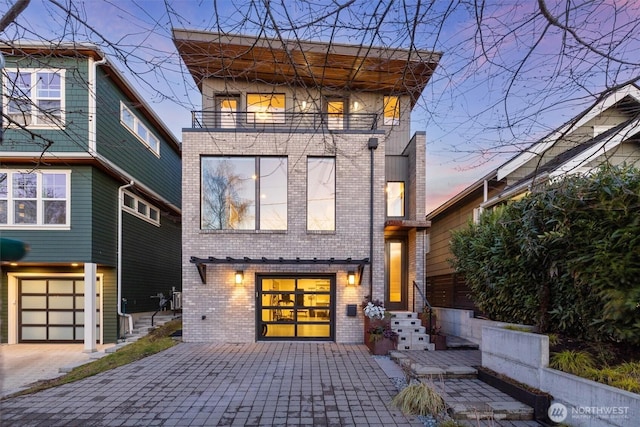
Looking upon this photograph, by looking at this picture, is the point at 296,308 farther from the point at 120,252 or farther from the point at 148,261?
the point at 148,261

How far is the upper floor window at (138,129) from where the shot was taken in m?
11.6

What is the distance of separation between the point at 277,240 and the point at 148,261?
6879mm

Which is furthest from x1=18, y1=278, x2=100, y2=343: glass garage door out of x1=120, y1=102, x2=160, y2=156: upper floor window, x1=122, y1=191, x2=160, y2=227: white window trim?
x1=120, y1=102, x2=160, y2=156: upper floor window

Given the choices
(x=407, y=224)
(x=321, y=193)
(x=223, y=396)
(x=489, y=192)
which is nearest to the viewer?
(x=223, y=396)

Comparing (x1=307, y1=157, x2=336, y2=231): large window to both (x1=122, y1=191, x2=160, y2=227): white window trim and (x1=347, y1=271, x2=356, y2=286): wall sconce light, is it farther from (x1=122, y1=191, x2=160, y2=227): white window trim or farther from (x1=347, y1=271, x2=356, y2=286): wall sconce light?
(x1=122, y1=191, x2=160, y2=227): white window trim

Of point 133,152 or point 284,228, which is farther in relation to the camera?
point 133,152

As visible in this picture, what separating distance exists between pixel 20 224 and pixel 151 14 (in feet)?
32.2

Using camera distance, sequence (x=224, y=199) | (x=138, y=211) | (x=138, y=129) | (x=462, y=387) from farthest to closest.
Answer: (x=138, y=211) → (x=138, y=129) → (x=224, y=199) → (x=462, y=387)

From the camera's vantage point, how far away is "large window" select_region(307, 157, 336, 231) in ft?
32.4

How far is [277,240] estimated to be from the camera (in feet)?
31.8

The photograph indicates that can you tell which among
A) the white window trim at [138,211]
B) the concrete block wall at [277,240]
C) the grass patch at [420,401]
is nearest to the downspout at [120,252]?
the white window trim at [138,211]

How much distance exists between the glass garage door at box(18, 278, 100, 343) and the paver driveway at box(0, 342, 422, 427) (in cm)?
494

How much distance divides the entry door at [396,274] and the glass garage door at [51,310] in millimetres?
9463

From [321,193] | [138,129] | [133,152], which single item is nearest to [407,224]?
[321,193]
